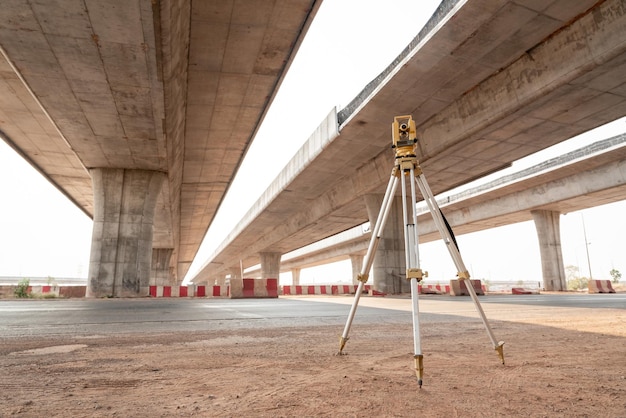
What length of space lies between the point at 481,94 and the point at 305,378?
14248 millimetres

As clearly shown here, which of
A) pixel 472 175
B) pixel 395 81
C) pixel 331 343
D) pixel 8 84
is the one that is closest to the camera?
pixel 331 343

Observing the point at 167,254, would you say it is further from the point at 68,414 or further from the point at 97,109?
the point at 68,414

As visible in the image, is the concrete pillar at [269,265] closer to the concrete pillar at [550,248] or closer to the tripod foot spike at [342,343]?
the concrete pillar at [550,248]

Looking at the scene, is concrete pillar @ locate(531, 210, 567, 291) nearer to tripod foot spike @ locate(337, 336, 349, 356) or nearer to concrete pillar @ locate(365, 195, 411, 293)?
concrete pillar @ locate(365, 195, 411, 293)

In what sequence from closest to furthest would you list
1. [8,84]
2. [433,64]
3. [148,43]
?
[148,43]
[433,64]
[8,84]

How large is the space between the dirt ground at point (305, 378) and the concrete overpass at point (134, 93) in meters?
8.49

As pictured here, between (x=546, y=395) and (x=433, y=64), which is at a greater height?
(x=433, y=64)

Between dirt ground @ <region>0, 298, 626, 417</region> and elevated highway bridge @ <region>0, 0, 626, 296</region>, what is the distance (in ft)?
28.3

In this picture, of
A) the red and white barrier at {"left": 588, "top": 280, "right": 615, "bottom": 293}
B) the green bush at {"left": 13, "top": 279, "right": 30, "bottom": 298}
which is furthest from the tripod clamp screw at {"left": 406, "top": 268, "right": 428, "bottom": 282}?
the red and white barrier at {"left": 588, "top": 280, "right": 615, "bottom": 293}

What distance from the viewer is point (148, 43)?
10.1m

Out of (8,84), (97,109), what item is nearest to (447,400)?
(97,109)

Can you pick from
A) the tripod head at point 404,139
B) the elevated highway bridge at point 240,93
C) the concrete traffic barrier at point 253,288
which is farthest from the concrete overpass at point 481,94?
the tripod head at point 404,139

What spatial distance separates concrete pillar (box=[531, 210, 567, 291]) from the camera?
1234 inches

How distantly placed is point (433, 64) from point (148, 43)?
8569 millimetres
